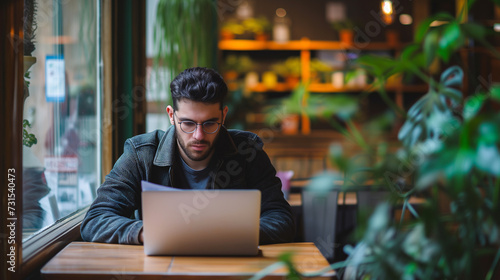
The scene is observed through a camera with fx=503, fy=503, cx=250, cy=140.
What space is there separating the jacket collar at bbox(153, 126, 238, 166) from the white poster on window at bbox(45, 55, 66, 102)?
53cm

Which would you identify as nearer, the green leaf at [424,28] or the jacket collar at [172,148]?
the green leaf at [424,28]

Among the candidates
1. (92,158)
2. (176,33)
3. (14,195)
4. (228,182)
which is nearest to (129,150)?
(228,182)

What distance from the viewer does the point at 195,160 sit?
2123 millimetres

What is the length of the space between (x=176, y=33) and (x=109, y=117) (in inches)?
24.4

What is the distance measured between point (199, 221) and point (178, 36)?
1.69 m

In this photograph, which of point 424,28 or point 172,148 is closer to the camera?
point 424,28

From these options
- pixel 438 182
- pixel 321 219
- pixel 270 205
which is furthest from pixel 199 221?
pixel 321 219

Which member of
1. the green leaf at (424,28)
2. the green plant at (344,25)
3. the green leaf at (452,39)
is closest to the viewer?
the green leaf at (452,39)

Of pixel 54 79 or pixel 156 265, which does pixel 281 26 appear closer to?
pixel 54 79

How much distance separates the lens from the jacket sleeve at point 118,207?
171 cm

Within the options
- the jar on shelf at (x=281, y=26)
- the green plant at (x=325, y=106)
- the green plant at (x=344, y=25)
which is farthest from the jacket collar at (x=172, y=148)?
the green plant at (x=344, y=25)

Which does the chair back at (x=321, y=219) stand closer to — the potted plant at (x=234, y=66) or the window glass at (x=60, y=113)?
the window glass at (x=60, y=113)

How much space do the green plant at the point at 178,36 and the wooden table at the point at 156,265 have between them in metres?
1.50

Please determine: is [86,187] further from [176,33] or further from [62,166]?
[176,33]
